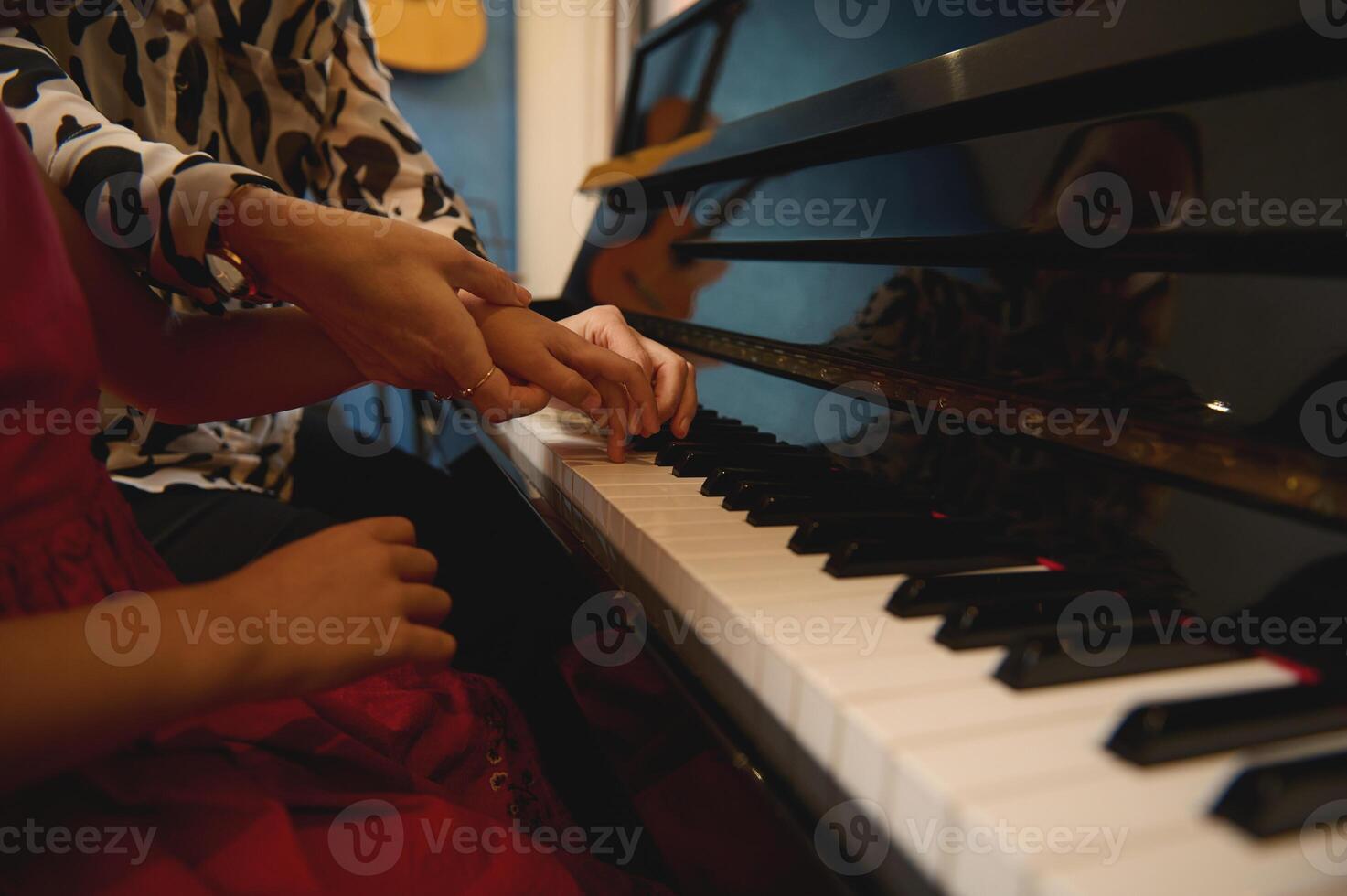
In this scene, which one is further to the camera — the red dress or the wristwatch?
the wristwatch

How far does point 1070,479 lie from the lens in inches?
23.1

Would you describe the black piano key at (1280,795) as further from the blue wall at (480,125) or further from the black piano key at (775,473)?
the blue wall at (480,125)

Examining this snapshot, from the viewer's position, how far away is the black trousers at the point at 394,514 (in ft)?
3.44

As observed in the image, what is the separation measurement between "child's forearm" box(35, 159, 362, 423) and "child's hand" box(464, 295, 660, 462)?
243mm

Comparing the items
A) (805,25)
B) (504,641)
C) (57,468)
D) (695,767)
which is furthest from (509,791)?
(805,25)

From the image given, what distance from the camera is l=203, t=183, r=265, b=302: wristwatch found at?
2.40 ft

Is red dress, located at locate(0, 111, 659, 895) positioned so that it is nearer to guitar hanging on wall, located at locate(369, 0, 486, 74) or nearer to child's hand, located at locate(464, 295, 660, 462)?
child's hand, located at locate(464, 295, 660, 462)

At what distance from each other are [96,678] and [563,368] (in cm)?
48

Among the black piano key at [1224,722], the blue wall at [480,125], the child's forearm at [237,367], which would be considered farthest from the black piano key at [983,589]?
the blue wall at [480,125]

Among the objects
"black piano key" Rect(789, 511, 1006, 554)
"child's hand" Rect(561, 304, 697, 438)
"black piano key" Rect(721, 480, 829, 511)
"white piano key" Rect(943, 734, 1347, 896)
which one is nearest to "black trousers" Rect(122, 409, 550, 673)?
"child's hand" Rect(561, 304, 697, 438)

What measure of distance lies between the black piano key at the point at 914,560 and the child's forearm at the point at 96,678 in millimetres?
398

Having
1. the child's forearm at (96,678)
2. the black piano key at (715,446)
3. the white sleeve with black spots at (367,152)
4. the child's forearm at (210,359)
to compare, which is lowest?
the child's forearm at (96,678)

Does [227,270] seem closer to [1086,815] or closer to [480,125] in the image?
[1086,815]

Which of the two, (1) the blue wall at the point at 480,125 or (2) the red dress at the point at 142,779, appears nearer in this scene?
(2) the red dress at the point at 142,779
